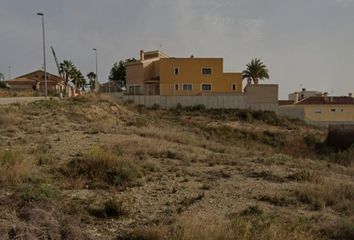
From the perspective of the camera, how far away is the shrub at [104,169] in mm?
11453

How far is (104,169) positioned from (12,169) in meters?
2.78

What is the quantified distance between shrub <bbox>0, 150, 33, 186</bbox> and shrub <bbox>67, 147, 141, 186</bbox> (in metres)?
1.50

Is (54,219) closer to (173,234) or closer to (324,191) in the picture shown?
(173,234)

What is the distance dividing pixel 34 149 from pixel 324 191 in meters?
9.94

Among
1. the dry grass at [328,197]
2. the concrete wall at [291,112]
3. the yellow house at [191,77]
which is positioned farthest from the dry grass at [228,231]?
the concrete wall at [291,112]

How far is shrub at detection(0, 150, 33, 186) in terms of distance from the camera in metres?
9.22

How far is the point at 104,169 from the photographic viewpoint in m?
11.9

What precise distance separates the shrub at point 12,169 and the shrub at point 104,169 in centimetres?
150

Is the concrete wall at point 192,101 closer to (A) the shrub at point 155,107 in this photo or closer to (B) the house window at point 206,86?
(A) the shrub at point 155,107

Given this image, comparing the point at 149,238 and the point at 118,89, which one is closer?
the point at 149,238

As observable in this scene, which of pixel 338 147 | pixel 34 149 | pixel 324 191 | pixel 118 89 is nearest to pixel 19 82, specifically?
pixel 118 89

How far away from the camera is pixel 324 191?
11.2 meters

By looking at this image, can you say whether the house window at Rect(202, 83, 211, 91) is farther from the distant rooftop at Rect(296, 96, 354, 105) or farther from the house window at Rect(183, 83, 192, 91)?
the distant rooftop at Rect(296, 96, 354, 105)

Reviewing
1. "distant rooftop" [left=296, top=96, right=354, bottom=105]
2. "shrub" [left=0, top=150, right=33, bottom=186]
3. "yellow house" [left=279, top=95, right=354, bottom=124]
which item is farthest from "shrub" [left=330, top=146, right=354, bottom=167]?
"distant rooftop" [left=296, top=96, right=354, bottom=105]
